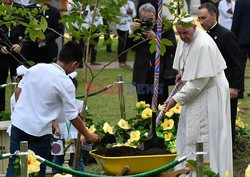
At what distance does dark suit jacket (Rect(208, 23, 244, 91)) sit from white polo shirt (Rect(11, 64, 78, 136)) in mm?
2854

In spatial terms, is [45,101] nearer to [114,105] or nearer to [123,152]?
[123,152]

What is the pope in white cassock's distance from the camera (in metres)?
8.66

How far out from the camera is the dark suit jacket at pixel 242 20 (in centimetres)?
1441

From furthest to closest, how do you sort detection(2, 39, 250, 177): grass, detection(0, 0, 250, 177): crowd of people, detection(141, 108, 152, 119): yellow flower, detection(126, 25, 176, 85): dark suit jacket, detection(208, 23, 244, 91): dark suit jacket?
detection(126, 25, 176, 85): dark suit jacket
detection(141, 108, 152, 119): yellow flower
detection(2, 39, 250, 177): grass
detection(208, 23, 244, 91): dark suit jacket
detection(0, 0, 250, 177): crowd of people

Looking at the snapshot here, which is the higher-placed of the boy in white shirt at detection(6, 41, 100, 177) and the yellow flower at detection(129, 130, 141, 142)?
the boy in white shirt at detection(6, 41, 100, 177)

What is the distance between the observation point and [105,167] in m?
7.52

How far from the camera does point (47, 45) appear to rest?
1359cm

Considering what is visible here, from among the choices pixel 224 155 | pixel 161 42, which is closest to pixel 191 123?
pixel 224 155

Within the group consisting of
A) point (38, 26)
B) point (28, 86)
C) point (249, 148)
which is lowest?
point (249, 148)

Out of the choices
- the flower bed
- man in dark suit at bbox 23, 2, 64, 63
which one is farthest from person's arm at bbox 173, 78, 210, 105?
man in dark suit at bbox 23, 2, 64, 63

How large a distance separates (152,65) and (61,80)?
165 inches

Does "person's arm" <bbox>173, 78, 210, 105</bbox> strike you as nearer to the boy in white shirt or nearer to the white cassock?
the white cassock

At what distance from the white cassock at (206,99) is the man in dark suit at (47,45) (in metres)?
4.76

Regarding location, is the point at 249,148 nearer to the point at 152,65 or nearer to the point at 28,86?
the point at 152,65
